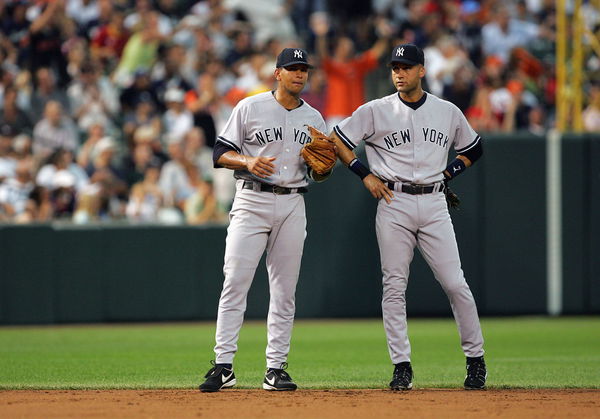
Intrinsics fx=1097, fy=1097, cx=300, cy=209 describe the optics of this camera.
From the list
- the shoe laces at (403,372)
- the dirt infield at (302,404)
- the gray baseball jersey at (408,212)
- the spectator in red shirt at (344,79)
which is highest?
the spectator in red shirt at (344,79)

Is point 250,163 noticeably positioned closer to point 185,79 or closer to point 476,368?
point 476,368

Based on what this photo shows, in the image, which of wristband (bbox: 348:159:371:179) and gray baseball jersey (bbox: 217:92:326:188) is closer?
gray baseball jersey (bbox: 217:92:326:188)

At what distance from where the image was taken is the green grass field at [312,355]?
7090mm

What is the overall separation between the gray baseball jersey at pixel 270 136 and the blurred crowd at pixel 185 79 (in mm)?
6063

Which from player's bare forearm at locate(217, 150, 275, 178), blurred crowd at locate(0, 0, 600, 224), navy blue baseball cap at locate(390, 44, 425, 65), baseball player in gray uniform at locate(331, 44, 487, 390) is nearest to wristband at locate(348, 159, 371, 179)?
baseball player in gray uniform at locate(331, 44, 487, 390)

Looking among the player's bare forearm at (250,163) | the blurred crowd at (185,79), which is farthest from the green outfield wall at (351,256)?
the player's bare forearm at (250,163)

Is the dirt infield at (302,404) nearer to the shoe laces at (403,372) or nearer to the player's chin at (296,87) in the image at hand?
the shoe laces at (403,372)

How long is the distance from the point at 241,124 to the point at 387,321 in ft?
4.76

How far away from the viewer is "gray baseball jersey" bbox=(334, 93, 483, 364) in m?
6.50

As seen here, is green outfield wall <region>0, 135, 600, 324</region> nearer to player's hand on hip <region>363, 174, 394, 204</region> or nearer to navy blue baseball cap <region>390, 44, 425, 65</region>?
player's hand on hip <region>363, 174, 394, 204</region>

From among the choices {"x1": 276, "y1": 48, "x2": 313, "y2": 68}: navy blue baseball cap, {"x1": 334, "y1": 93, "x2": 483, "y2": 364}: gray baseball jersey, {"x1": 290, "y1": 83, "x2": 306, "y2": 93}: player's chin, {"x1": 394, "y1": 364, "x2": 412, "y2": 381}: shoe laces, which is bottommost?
{"x1": 394, "y1": 364, "x2": 412, "y2": 381}: shoe laces

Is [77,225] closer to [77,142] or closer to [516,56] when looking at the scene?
[77,142]

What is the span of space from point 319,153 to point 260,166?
377mm

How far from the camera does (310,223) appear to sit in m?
12.4
